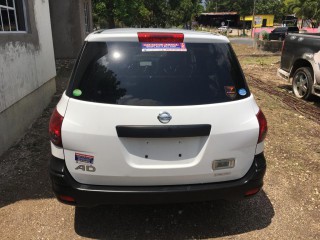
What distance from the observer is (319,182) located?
4.08 meters

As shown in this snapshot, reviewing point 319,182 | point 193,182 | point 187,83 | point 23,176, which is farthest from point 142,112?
point 319,182

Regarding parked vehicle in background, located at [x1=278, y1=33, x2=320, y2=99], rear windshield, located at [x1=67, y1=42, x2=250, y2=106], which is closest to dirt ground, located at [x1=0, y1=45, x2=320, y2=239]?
rear windshield, located at [x1=67, y1=42, x2=250, y2=106]

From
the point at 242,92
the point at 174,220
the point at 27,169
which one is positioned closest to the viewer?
the point at 242,92

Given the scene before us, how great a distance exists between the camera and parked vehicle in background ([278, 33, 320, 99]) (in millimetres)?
7137

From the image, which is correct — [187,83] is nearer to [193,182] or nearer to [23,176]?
[193,182]

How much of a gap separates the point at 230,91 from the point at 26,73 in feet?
13.6

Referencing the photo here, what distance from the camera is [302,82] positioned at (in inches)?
309

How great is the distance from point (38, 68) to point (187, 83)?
461 cm

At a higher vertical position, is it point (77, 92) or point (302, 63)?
point (77, 92)

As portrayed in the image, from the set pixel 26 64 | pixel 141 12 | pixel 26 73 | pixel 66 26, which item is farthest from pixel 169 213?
pixel 141 12

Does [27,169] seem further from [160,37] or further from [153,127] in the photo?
[160,37]

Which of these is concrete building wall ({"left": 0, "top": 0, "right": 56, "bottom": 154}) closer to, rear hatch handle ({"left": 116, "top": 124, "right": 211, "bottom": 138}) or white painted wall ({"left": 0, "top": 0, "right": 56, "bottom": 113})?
white painted wall ({"left": 0, "top": 0, "right": 56, "bottom": 113})

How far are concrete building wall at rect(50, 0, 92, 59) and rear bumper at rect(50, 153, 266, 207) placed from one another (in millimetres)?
11755

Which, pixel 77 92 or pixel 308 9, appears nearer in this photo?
pixel 77 92
